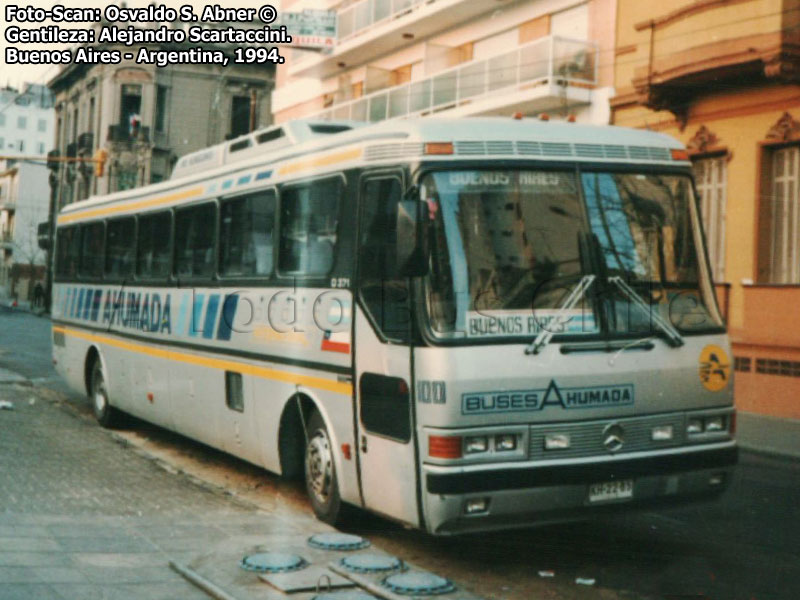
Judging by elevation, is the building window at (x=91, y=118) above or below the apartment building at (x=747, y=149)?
above

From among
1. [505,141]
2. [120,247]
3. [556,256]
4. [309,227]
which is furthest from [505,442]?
[120,247]

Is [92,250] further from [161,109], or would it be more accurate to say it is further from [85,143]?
[85,143]

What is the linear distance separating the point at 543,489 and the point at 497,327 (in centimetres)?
104

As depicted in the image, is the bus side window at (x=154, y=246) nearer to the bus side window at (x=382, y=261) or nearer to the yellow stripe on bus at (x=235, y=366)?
the yellow stripe on bus at (x=235, y=366)

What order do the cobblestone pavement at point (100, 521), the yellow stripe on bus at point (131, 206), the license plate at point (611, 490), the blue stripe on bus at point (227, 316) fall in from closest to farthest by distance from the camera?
the cobblestone pavement at point (100, 521) → the license plate at point (611, 490) → the blue stripe on bus at point (227, 316) → the yellow stripe on bus at point (131, 206)

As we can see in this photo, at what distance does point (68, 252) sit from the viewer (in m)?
15.8

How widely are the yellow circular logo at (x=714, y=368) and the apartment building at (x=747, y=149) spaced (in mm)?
10338

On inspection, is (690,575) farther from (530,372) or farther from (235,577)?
(235,577)

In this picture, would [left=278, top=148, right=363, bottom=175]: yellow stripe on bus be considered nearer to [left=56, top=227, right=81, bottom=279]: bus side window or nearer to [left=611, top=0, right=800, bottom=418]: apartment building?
[left=56, top=227, right=81, bottom=279]: bus side window

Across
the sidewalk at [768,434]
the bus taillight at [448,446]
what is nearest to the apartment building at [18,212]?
the sidewalk at [768,434]

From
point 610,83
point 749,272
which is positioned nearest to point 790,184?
point 749,272

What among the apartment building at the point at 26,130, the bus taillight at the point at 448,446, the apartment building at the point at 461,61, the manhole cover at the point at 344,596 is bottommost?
the manhole cover at the point at 344,596

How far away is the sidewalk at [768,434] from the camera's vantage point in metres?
13.7

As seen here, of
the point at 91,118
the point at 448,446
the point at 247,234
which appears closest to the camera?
the point at 448,446
